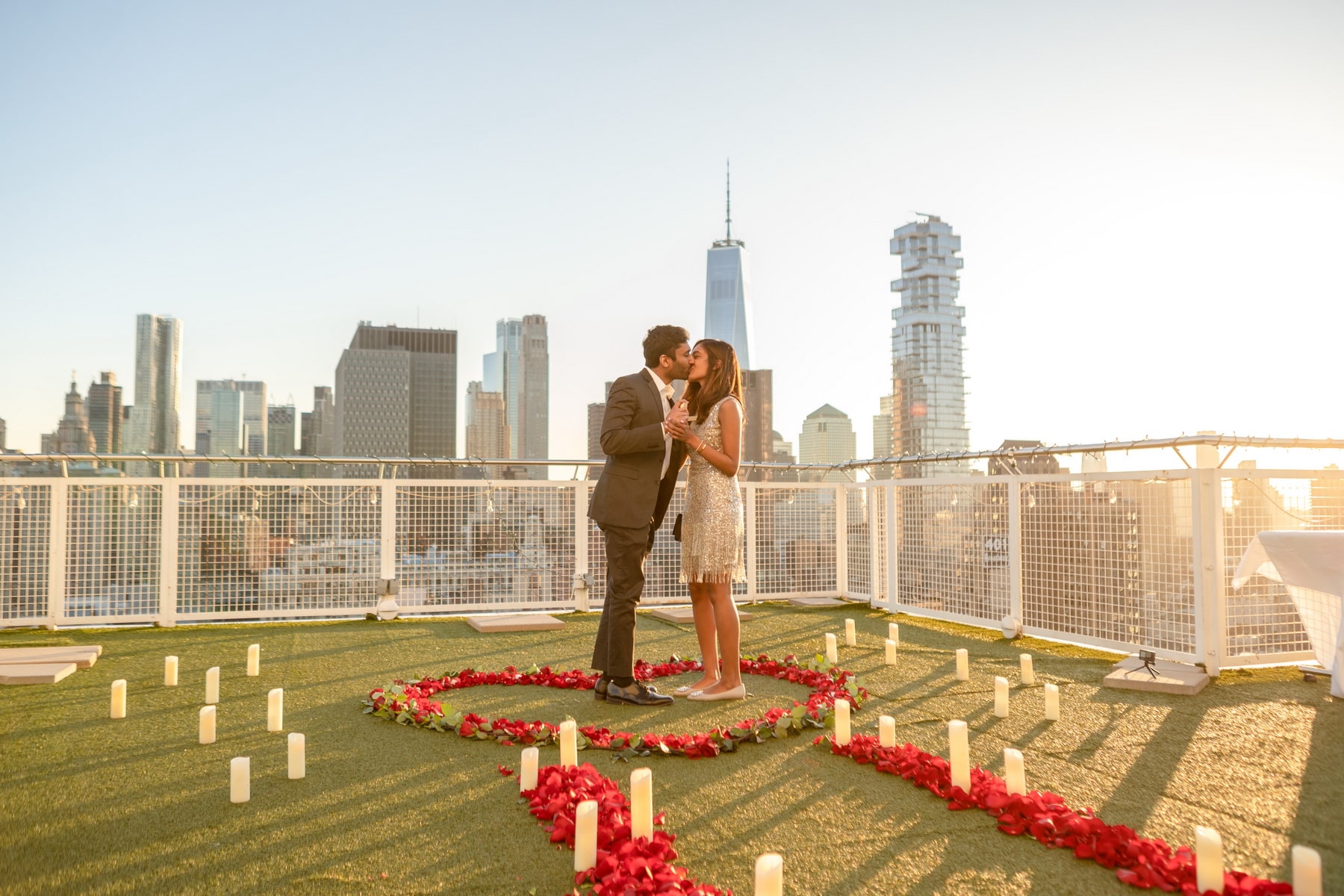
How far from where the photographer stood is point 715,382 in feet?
16.5

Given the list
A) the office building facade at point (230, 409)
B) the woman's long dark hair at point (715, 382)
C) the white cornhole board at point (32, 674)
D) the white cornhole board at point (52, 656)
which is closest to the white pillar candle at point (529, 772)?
the woman's long dark hair at point (715, 382)

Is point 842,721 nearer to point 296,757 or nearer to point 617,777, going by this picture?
point 617,777

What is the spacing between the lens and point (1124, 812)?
3.06 meters

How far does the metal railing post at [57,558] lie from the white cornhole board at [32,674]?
3.20 metres

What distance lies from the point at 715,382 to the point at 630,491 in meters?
0.85

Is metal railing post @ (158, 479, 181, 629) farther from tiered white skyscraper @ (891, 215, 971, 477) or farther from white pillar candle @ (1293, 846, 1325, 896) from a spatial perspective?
tiered white skyscraper @ (891, 215, 971, 477)

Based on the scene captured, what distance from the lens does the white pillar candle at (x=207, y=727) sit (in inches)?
157

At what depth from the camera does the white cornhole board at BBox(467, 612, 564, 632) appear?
8.10m

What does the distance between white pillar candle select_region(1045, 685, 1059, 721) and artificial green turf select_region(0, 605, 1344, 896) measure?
0.13 metres

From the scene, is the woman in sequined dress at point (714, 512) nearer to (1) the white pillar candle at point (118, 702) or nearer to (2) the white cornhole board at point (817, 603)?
(1) the white pillar candle at point (118, 702)

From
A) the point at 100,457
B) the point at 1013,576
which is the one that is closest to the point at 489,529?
the point at 100,457

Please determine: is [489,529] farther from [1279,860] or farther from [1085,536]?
[1279,860]

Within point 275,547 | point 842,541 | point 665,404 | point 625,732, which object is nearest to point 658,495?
point 665,404

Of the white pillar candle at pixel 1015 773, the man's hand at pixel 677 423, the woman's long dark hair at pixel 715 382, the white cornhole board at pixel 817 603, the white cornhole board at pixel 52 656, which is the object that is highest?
the woman's long dark hair at pixel 715 382
